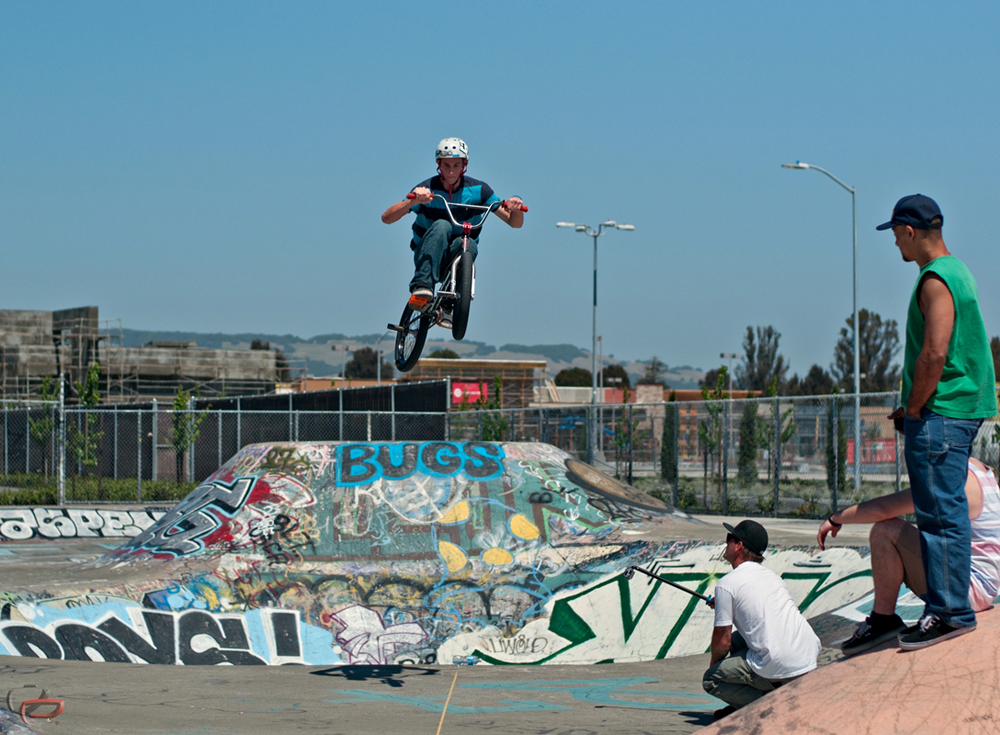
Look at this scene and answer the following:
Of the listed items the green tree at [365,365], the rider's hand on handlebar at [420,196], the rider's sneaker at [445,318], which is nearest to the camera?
the rider's hand on handlebar at [420,196]

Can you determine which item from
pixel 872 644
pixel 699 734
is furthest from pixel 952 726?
pixel 699 734

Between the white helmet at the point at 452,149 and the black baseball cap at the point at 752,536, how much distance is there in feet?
11.1

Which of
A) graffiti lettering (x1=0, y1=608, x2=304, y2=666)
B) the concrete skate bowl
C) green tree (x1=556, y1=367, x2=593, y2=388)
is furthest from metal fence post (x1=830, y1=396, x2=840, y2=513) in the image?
green tree (x1=556, y1=367, x2=593, y2=388)

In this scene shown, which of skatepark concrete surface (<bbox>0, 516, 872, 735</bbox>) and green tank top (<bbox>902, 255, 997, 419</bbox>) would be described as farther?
skatepark concrete surface (<bbox>0, 516, 872, 735</bbox>)

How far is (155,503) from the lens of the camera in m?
24.0

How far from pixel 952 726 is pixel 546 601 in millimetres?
7108

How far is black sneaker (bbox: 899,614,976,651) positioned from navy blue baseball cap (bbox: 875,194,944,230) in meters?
1.75

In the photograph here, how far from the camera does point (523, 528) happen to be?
12422 mm

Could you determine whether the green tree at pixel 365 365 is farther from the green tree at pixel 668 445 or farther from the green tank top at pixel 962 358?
the green tank top at pixel 962 358

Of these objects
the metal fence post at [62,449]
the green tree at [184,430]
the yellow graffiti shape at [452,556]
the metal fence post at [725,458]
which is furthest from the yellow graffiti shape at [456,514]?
the green tree at [184,430]

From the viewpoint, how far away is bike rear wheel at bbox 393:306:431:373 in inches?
323

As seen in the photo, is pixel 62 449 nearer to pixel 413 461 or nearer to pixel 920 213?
pixel 413 461

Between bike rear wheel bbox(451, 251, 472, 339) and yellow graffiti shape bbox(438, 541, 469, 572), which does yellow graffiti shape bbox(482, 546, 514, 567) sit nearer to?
yellow graffiti shape bbox(438, 541, 469, 572)

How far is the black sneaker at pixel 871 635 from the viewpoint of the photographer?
4961 mm
